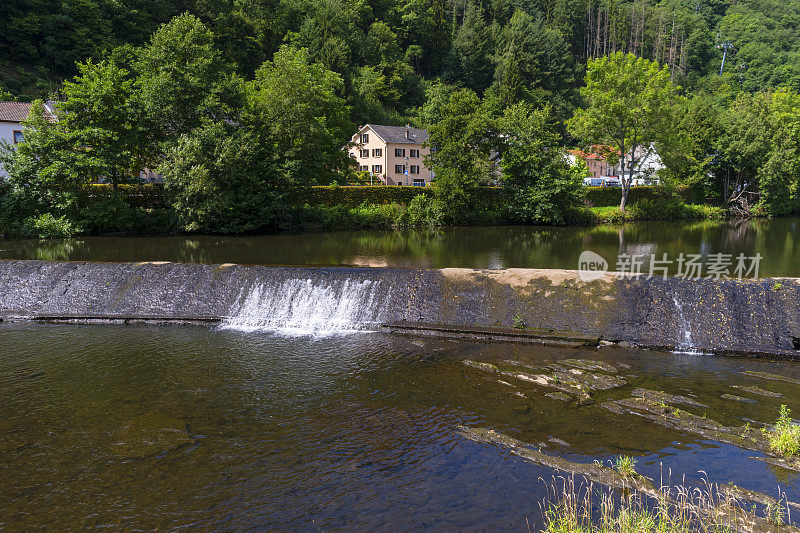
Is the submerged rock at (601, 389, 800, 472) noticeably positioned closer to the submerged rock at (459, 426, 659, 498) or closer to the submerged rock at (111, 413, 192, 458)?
the submerged rock at (459, 426, 659, 498)

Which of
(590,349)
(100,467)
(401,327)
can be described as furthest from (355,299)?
(100,467)

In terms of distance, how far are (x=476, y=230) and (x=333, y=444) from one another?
112ft

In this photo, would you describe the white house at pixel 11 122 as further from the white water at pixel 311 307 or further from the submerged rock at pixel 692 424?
the submerged rock at pixel 692 424

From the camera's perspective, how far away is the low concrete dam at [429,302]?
14352 millimetres

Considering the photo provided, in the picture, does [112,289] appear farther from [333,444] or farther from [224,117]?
[224,117]

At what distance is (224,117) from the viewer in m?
37.2

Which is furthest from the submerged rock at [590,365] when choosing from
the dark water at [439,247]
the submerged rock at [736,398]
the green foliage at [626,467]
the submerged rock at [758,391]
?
the dark water at [439,247]

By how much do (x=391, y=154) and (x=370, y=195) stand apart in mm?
26863

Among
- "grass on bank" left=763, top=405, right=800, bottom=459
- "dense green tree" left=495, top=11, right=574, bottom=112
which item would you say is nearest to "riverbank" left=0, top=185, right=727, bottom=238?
"grass on bank" left=763, top=405, right=800, bottom=459

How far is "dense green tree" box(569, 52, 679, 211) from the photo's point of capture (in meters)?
50.2

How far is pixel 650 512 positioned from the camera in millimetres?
6871

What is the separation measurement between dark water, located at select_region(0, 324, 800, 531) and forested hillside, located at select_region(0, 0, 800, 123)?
5430 centimetres

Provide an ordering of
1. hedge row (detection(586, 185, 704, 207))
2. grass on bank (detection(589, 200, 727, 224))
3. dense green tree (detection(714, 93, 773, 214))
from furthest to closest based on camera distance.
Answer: hedge row (detection(586, 185, 704, 207)), dense green tree (detection(714, 93, 773, 214)), grass on bank (detection(589, 200, 727, 224))

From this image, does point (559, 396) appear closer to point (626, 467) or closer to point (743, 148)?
point (626, 467)
